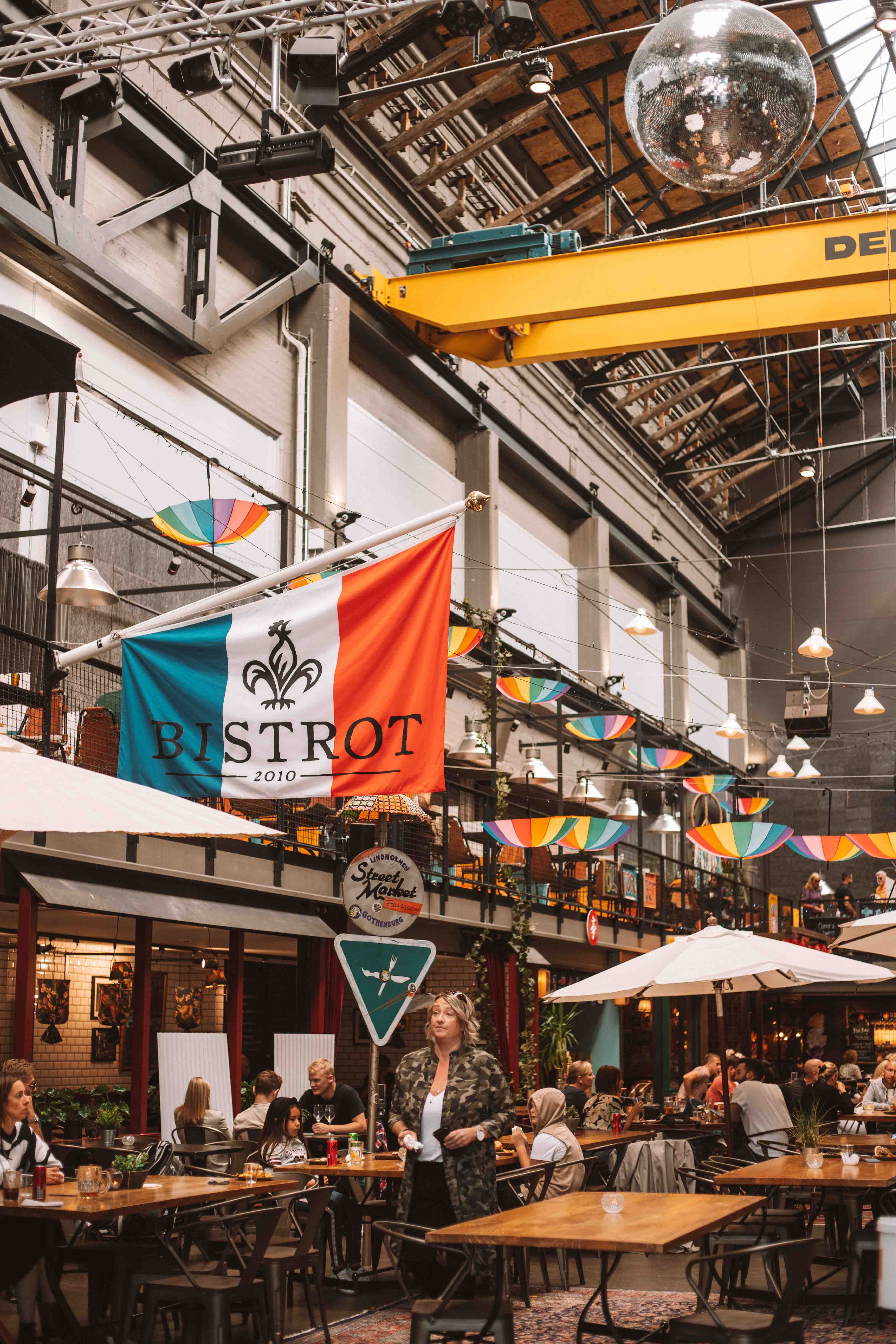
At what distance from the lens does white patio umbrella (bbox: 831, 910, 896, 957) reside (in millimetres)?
10625

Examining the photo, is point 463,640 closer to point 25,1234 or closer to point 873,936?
point 873,936

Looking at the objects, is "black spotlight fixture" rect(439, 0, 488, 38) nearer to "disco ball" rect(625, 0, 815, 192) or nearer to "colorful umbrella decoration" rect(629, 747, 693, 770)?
"disco ball" rect(625, 0, 815, 192)

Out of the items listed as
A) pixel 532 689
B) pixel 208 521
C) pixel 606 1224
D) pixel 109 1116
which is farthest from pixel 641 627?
pixel 606 1224

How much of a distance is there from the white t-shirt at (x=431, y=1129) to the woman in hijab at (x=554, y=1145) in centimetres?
263

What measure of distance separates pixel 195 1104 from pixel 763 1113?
4.33 m

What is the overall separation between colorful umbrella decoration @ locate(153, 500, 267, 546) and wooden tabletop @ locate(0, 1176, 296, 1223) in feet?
21.3

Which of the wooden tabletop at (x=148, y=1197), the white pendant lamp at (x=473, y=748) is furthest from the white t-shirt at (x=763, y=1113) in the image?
the white pendant lamp at (x=473, y=748)

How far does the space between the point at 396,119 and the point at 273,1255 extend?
56.1 feet

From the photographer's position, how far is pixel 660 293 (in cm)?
1498

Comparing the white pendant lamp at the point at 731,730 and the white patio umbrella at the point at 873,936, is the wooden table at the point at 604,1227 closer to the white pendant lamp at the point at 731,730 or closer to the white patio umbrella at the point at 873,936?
the white patio umbrella at the point at 873,936

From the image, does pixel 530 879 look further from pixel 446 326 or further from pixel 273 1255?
pixel 273 1255

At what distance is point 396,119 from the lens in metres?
20.1

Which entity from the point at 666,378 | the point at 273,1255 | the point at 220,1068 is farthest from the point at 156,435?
the point at 666,378

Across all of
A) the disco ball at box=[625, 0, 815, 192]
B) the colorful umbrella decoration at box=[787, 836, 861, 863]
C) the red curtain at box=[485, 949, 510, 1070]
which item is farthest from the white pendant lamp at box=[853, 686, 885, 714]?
the disco ball at box=[625, 0, 815, 192]
